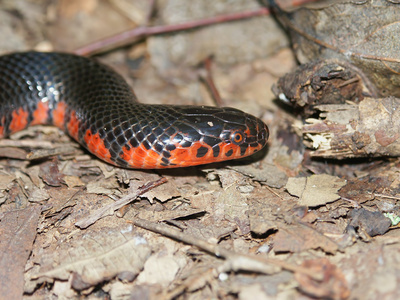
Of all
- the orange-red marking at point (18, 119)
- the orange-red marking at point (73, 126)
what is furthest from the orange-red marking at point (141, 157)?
the orange-red marking at point (18, 119)

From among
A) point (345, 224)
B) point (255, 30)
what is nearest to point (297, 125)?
point (345, 224)

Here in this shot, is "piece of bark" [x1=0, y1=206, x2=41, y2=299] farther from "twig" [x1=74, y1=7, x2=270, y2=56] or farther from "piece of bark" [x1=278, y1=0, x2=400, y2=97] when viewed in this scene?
"piece of bark" [x1=278, y1=0, x2=400, y2=97]

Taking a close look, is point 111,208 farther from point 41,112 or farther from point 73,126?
point 41,112

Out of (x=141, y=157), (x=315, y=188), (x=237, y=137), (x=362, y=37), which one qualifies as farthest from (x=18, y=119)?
(x=362, y=37)

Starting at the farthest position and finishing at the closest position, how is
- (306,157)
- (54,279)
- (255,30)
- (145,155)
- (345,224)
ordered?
(255,30) → (306,157) → (145,155) → (345,224) → (54,279)

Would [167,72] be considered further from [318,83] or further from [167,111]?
[318,83]

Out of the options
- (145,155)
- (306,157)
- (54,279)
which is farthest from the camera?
(306,157)
